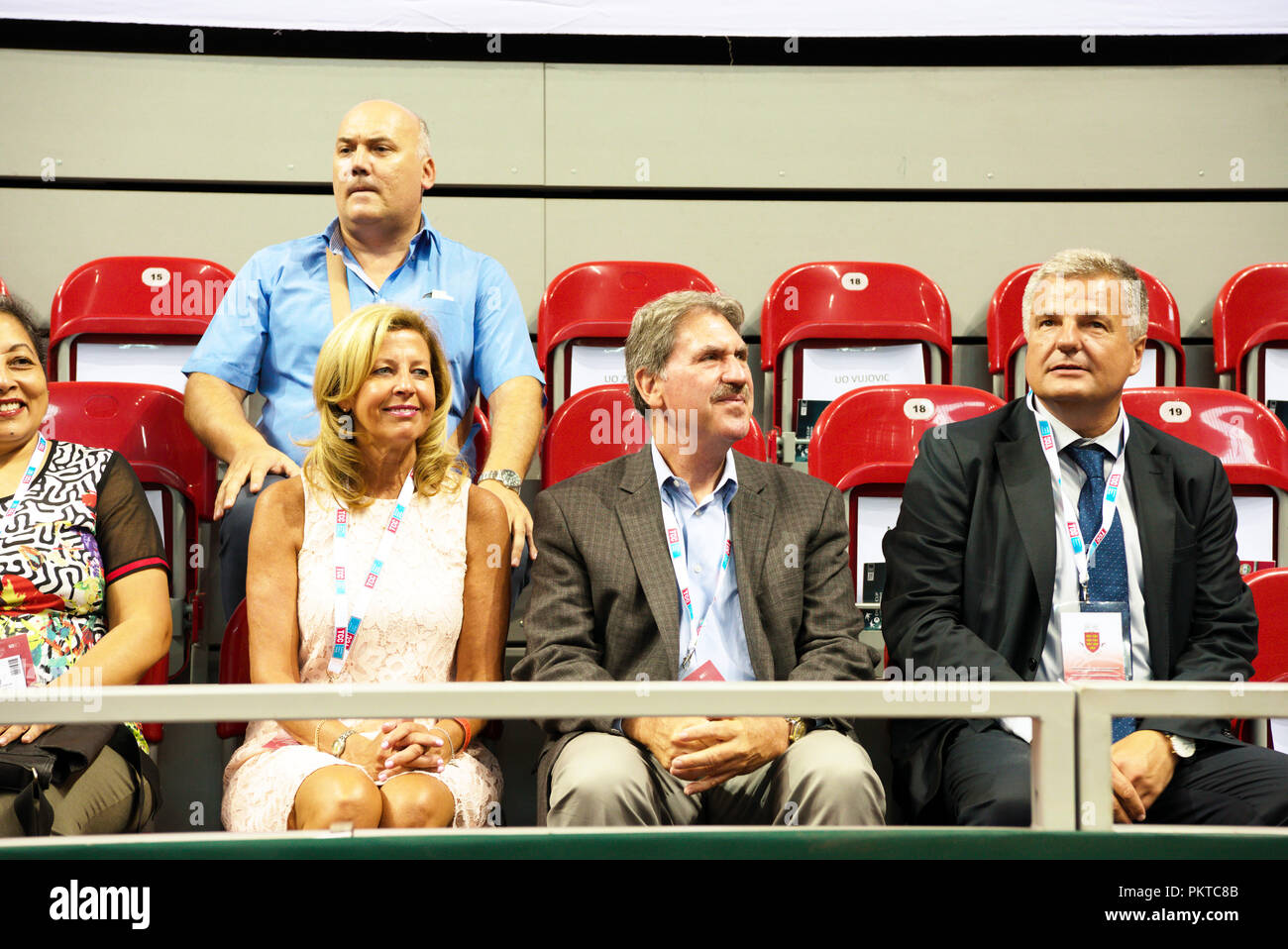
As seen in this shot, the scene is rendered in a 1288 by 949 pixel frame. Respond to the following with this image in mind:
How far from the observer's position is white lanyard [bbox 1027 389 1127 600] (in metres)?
1.75

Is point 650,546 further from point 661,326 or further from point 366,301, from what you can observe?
point 366,301

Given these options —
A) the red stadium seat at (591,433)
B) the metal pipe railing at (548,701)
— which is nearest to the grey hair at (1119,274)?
the red stadium seat at (591,433)

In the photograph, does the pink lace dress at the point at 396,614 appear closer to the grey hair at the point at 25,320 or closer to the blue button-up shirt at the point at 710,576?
the blue button-up shirt at the point at 710,576

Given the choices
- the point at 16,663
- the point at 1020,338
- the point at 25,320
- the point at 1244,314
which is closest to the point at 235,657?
the point at 16,663

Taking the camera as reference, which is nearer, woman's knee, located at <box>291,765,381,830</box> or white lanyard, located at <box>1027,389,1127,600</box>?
woman's knee, located at <box>291,765,381,830</box>

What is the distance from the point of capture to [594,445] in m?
2.26

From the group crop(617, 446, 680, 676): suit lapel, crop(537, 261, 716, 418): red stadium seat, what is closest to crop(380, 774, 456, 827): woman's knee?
crop(617, 446, 680, 676): suit lapel

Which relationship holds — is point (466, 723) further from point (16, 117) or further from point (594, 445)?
point (16, 117)

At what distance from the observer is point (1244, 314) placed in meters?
3.10

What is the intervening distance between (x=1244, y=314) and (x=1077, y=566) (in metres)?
1.76

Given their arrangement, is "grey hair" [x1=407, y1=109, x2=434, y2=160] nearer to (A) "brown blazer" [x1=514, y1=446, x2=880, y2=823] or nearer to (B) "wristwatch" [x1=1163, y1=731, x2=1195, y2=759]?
(A) "brown blazer" [x1=514, y1=446, x2=880, y2=823]

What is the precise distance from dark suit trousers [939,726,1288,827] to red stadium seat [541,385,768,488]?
90 centimetres
